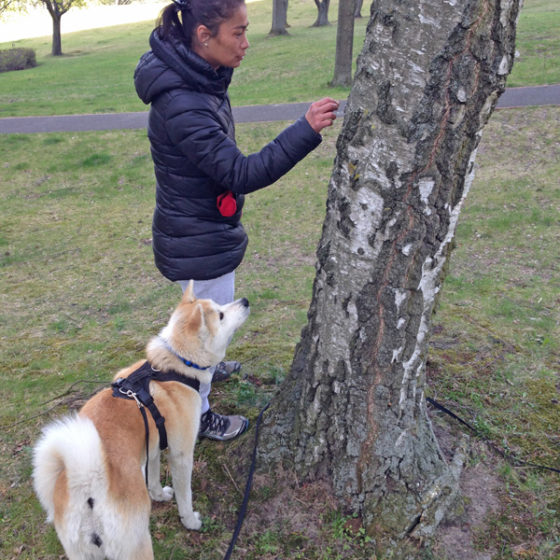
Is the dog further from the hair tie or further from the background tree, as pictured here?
the background tree

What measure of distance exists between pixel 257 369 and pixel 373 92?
2.48 meters

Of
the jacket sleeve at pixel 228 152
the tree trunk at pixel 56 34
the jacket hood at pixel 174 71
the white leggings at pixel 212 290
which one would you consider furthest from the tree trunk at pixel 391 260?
the tree trunk at pixel 56 34

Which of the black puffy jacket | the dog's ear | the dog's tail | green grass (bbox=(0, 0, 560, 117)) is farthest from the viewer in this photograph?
green grass (bbox=(0, 0, 560, 117))

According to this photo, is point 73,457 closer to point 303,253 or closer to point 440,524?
point 440,524

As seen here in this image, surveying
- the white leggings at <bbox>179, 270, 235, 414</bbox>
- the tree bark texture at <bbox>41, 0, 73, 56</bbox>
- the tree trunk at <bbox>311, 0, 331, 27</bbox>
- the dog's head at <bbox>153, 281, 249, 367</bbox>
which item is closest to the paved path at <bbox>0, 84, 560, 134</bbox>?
the white leggings at <bbox>179, 270, 235, 414</bbox>

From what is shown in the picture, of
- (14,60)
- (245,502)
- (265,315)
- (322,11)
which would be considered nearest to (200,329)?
(245,502)

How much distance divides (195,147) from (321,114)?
626 millimetres

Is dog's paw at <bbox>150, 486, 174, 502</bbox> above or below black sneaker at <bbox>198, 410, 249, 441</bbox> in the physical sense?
below

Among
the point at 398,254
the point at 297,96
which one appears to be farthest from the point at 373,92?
→ the point at 297,96

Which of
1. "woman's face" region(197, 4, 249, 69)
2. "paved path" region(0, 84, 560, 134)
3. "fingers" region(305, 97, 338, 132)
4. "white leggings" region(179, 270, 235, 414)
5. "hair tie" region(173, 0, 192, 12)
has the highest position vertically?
"hair tie" region(173, 0, 192, 12)

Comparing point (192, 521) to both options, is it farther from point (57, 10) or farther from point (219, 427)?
point (57, 10)

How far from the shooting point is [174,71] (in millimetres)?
2445

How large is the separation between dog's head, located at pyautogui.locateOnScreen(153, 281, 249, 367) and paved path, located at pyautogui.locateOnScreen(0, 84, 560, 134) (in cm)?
940

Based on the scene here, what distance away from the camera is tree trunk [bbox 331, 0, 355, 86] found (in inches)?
506
